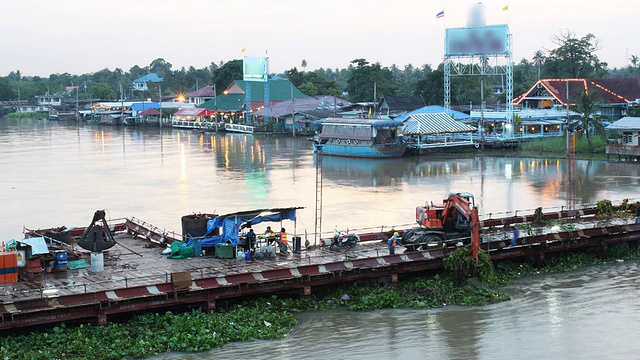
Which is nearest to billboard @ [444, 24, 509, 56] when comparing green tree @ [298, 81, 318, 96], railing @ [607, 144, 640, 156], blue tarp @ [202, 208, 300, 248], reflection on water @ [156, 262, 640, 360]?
railing @ [607, 144, 640, 156]

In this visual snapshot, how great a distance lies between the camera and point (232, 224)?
861 inches

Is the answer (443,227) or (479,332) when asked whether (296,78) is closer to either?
(443,227)

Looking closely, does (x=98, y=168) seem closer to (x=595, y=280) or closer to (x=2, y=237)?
(x=2, y=237)

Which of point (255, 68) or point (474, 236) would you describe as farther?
point (255, 68)

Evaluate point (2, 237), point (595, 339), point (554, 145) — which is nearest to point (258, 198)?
point (2, 237)

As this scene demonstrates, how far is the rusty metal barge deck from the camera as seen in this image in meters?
17.7

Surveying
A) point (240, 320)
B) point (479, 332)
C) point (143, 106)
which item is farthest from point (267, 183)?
point (143, 106)

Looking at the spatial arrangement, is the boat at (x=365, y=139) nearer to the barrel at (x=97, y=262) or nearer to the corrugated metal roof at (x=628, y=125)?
the corrugated metal roof at (x=628, y=125)

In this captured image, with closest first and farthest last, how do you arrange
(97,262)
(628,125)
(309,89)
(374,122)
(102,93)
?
(97,262) < (628,125) < (374,122) < (309,89) < (102,93)

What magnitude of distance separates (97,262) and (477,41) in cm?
5215

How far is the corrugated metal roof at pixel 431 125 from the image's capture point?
193ft

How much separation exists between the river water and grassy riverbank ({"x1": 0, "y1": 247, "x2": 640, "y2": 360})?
366 millimetres

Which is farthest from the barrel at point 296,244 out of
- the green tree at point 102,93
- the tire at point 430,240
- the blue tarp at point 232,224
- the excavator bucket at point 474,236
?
the green tree at point 102,93

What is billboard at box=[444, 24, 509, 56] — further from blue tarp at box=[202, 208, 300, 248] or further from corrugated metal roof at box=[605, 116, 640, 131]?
blue tarp at box=[202, 208, 300, 248]
